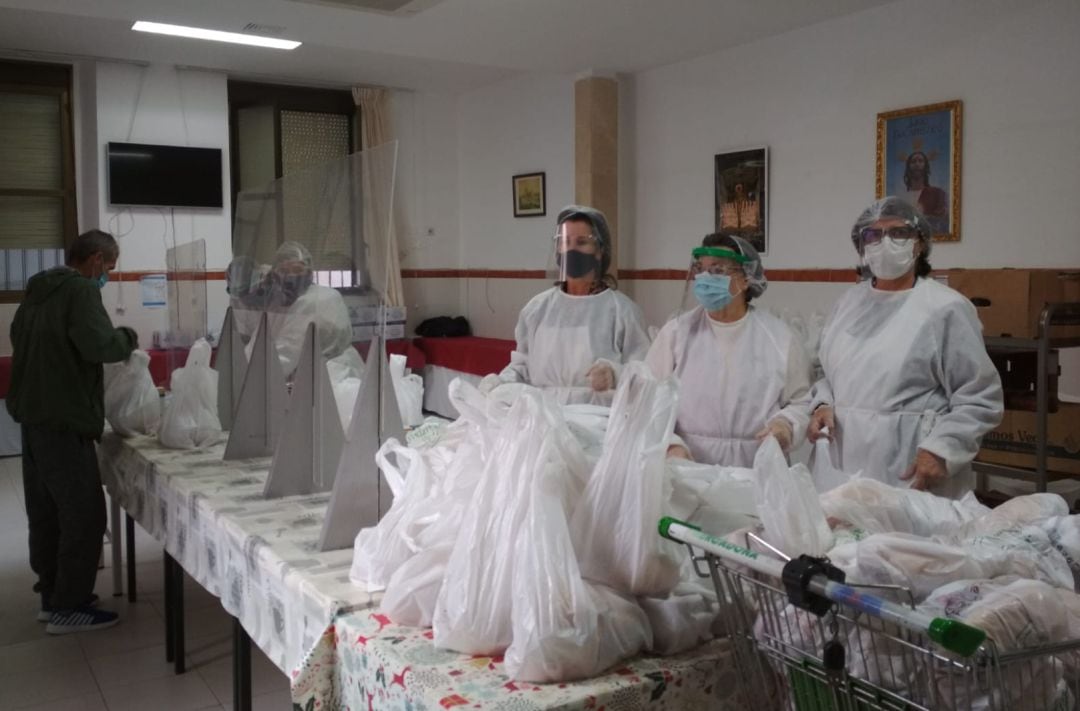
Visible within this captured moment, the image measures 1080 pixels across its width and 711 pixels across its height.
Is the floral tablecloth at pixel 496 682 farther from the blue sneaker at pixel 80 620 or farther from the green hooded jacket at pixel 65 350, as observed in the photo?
the blue sneaker at pixel 80 620

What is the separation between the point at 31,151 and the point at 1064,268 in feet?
23.4

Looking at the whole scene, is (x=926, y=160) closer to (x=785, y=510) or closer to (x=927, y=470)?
(x=927, y=470)

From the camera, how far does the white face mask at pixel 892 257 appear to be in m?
2.56

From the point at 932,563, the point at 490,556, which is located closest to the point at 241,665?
the point at 490,556

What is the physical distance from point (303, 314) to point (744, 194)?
4.32 m

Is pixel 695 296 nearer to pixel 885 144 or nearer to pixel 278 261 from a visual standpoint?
pixel 278 261

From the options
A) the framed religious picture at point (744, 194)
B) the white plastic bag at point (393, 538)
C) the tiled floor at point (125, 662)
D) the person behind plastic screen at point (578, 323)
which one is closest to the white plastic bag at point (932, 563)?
the white plastic bag at point (393, 538)

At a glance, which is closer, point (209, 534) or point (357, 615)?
point (357, 615)

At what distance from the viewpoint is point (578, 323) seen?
9.90 ft

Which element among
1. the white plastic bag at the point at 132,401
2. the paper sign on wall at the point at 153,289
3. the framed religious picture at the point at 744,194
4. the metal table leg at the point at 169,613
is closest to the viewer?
the metal table leg at the point at 169,613

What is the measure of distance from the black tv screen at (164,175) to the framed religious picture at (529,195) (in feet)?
8.27

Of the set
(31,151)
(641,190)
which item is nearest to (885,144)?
(641,190)

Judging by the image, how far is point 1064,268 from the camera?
4.59 metres

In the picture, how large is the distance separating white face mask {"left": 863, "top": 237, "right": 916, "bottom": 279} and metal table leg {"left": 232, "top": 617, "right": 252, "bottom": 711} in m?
1.89
